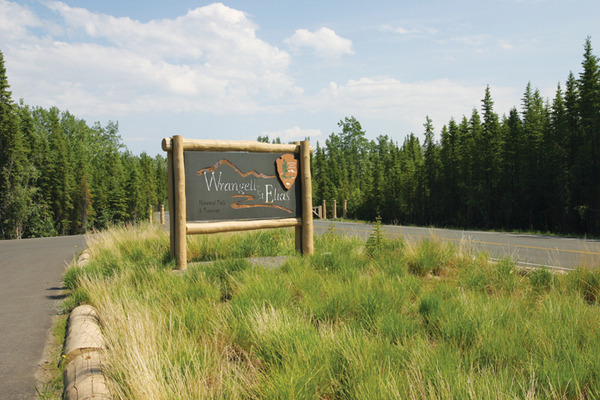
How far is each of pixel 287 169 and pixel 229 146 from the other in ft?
4.54

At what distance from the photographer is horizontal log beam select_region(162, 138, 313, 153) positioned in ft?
25.0

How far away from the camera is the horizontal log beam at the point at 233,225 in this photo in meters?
7.55

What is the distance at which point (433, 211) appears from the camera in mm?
36281

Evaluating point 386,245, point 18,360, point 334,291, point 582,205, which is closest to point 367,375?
point 334,291

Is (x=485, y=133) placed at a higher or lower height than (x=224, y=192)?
higher

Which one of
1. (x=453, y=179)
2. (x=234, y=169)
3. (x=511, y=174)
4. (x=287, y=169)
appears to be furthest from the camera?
(x=453, y=179)

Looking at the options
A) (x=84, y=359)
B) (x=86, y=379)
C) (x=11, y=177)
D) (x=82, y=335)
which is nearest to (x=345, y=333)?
(x=86, y=379)

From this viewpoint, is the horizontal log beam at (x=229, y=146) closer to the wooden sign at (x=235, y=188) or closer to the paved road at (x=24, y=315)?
the wooden sign at (x=235, y=188)

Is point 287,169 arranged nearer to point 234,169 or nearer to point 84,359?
point 234,169

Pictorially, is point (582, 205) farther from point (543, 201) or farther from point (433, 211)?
point (433, 211)

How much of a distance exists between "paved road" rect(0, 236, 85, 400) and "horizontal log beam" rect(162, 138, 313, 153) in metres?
3.34

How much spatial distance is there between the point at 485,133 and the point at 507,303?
31.3 meters

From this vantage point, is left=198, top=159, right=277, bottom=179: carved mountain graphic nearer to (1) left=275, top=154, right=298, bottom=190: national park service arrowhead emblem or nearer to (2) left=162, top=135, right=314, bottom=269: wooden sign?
(2) left=162, top=135, right=314, bottom=269: wooden sign

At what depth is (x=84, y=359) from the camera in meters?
3.55
